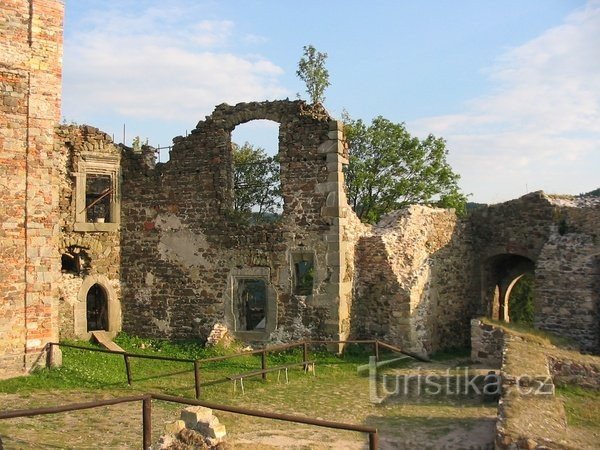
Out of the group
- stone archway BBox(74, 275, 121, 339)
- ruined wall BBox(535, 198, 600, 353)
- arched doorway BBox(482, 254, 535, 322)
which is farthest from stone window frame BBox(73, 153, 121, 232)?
ruined wall BBox(535, 198, 600, 353)

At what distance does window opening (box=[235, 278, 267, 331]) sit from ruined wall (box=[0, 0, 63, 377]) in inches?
162

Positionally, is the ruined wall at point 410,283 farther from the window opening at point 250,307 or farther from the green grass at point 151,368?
the window opening at point 250,307

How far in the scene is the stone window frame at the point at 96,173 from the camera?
45.6 ft

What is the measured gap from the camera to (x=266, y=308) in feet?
43.7

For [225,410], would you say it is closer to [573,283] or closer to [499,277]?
[573,283]

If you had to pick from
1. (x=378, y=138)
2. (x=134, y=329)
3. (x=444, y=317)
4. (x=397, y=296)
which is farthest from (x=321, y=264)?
(x=378, y=138)

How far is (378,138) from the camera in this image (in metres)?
22.8

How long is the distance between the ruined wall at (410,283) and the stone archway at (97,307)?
19.6 feet

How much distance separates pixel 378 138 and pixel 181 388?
15.1 meters

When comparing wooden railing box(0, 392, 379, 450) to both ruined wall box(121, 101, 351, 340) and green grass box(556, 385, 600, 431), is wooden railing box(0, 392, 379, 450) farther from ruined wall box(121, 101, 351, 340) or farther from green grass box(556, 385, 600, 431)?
ruined wall box(121, 101, 351, 340)

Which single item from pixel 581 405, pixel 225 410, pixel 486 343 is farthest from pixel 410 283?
pixel 225 410

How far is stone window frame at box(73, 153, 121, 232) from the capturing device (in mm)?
13898

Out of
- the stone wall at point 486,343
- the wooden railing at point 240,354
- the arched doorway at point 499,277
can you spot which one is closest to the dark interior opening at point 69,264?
the wooden railing at point 240,354

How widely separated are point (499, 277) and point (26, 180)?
13.1m
